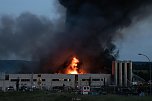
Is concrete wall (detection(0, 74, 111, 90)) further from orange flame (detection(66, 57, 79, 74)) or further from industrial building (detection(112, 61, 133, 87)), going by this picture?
orange flame (detection(66, 57, 79, 74))

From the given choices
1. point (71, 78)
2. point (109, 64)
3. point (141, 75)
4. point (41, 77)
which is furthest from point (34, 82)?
point (141, 75)

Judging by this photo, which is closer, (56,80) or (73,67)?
(56,80)

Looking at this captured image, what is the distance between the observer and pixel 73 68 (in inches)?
6186

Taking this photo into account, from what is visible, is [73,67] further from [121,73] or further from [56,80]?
[121,73]

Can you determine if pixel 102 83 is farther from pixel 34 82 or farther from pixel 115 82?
pixel 34 82

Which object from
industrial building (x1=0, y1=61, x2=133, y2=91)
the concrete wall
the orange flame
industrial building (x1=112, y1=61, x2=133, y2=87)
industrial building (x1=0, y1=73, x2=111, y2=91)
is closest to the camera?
industrial building (x1=0, y1=73, x2=111, y2=91)

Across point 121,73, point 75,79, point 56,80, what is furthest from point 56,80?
point 121,73

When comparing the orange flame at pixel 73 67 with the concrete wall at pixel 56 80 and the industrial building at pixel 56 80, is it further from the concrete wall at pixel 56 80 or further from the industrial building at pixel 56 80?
the concrete wall at pixel 56 80

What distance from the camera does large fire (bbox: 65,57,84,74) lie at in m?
154

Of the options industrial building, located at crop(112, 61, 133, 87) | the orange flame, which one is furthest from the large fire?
industrial building, located at crop(112, 61, 133, 87)

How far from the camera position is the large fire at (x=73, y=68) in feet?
507

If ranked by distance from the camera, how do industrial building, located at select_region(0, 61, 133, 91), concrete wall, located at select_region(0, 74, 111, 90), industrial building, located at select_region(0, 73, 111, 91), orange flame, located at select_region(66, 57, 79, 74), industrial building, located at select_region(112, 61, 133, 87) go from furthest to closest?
orange flame, located at select_region(66, 57, 79, 74) < industrial building, located at select_region(112, 61, 133, 87) < industrial building, located at select_region(0, 61, 133, 91) < concrete wall, located at select_region(0, 74, 111, 90) < industrial building, located at select_region(0, 73, 111, 91)

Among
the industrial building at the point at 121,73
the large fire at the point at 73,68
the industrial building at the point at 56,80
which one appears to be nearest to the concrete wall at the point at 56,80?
the industrial building at the point at 56,80

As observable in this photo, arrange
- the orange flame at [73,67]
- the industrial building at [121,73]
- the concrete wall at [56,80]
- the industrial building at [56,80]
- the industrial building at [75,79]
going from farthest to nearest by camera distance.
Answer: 1. the orange flame at [73,67]
2. the industrial building at [121,73]
3. the industrial building at [75,79]
4. the concrete wall at [56,80]
5. the industrial building at [56,80]
